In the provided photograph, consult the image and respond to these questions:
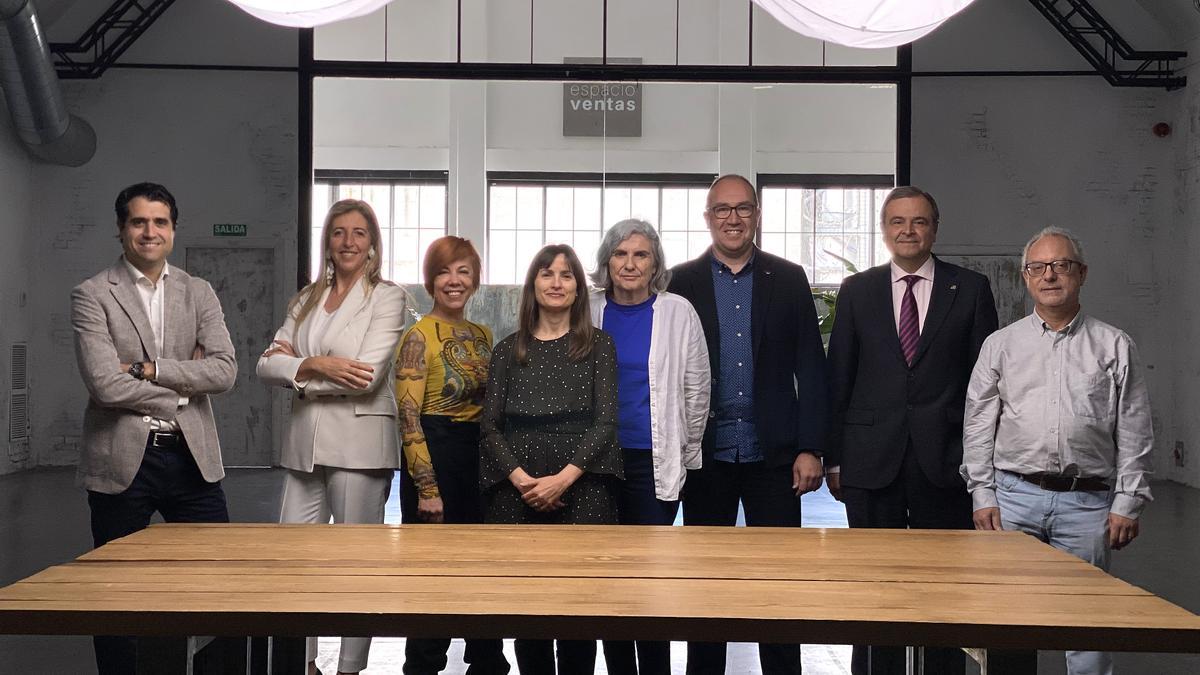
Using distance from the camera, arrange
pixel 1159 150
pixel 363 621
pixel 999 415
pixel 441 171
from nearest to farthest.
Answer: pixel 363 621, pixel 999 415, pixel 1159 150, pixel 441 171

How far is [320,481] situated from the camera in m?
3.18

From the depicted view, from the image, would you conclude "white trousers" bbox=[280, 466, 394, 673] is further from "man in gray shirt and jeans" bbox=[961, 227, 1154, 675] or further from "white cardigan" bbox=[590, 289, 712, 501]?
"man in gray shirt and jeans" bbox=[961, 227, 1154, 675]

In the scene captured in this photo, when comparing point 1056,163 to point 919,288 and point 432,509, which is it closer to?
point 919,288

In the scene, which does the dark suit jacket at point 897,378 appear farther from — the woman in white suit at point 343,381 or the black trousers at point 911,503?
the woman in white suit at point 343,381

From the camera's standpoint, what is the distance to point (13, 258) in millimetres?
9242

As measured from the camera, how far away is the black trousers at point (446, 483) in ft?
10.5

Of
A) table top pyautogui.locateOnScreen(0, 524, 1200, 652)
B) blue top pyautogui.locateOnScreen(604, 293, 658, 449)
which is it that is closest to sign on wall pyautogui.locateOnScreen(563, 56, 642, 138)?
blue top pyautogui.locateOnScreen(604, 293, 658, 449)

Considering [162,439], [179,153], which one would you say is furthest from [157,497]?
[179,153]

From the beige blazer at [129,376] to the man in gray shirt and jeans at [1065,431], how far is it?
2.06 meters

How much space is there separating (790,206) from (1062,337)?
1110cm

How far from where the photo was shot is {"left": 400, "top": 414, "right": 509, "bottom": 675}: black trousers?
3.19 meters

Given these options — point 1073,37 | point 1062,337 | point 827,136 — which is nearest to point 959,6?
point 1062,337

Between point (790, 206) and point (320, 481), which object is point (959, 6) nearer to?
point (320, 481)

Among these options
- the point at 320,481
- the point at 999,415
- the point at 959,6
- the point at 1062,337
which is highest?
the point at 959,6
